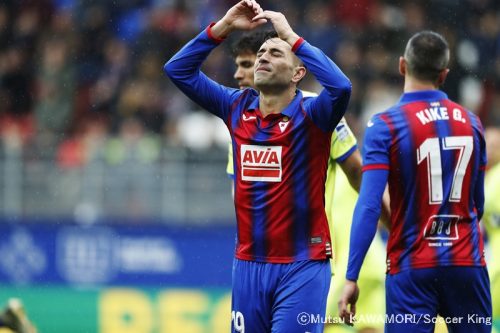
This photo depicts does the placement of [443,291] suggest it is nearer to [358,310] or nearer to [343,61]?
[358,310]

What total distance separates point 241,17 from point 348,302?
1662 mm

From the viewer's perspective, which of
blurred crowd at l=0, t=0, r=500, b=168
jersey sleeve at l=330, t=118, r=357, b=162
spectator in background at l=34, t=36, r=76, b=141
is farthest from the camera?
spectator in background at l=34, t=36, r=76, b=141

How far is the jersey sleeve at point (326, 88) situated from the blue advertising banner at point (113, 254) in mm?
8051

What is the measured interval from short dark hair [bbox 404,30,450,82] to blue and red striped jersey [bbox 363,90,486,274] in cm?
20

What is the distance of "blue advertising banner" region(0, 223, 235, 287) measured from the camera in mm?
13945

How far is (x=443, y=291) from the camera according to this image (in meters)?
5.84

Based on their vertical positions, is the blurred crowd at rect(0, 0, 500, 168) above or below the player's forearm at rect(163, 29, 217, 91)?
above

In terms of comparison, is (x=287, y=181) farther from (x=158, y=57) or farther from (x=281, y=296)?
(x=158, y=57)

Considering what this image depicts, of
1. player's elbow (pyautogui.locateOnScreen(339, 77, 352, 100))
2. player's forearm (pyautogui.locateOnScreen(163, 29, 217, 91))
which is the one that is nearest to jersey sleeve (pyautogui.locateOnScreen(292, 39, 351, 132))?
player's elbow (pyautogui.locateOnScreen(339, 77, 352, 100))

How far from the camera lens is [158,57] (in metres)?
16.5

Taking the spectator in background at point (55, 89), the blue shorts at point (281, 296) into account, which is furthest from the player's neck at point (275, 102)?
the spectator in background at point (55, 89)

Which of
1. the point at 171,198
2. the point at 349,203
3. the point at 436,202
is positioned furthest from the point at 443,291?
the point at 171,198

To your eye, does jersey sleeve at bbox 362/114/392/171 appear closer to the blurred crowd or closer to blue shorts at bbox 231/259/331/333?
blue shorts at bbox 231/259/331/333

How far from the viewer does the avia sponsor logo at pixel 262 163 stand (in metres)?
5.91
